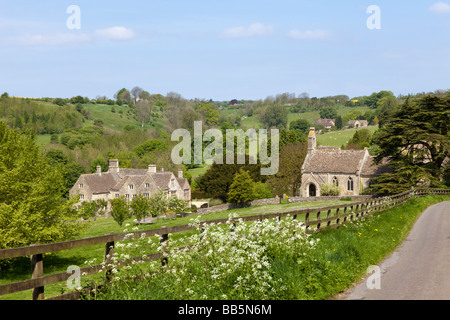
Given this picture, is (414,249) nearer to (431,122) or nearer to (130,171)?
(431,122)

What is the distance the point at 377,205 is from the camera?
25906 mm

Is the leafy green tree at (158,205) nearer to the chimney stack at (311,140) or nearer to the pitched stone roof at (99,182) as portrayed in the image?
the chimney stack at (311,140)

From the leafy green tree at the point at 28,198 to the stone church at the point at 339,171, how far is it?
6055cm

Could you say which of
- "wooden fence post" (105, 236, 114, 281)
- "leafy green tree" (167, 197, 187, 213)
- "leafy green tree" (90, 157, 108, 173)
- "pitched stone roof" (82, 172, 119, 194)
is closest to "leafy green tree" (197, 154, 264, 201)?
"leafy green tree" (167, 197, 187, 213)

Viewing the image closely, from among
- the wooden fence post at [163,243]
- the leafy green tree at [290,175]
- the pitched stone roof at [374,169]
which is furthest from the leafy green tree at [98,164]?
the wooden fence post at [163,243]

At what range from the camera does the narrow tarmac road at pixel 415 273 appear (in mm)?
9727

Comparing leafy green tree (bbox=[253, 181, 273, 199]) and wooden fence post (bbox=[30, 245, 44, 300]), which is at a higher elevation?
wooden fence post (bbox=[30, 245, 44, 300])

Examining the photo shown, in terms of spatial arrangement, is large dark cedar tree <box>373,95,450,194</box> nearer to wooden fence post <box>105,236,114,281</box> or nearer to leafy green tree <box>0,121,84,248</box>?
leafy green tree <box>0,121,84,248</box>

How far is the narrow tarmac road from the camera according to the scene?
9.73 m

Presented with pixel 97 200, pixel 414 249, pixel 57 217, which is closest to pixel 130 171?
pixel 97 200

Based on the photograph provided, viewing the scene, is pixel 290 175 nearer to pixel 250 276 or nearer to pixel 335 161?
pixel 335 161

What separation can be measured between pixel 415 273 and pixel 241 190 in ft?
225

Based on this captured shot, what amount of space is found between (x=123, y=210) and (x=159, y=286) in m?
46.6

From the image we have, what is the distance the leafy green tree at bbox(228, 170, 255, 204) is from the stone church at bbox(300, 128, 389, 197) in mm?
10942
